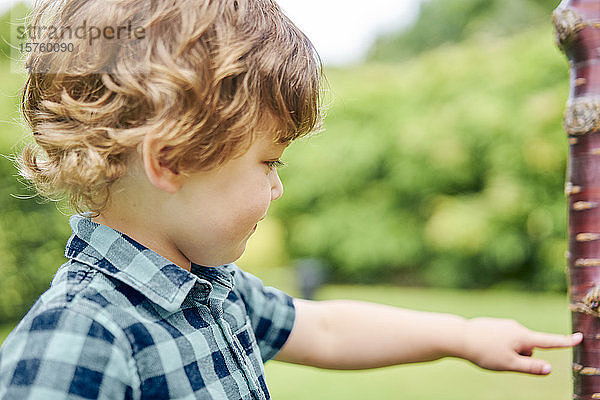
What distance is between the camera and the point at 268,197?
1.19m

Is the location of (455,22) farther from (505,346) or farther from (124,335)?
(124,335)

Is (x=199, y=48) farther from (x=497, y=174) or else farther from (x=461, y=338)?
(x=497, y=174)

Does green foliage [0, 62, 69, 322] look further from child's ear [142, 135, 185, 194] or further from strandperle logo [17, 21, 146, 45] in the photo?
child's ear [142, 135, 185, 194]

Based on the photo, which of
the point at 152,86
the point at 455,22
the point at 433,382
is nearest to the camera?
the point at 152,86

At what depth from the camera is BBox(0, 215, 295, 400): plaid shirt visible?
0.94 metres

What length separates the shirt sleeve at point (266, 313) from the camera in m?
1.48

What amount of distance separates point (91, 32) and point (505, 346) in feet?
3.41

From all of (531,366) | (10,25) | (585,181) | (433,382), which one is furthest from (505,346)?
(433,382)

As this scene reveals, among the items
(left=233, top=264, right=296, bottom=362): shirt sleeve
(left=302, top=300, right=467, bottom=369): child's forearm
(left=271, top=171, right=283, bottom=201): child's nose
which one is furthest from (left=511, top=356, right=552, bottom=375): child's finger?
(left=271, top=171, right=283, bottom=201): child's nose

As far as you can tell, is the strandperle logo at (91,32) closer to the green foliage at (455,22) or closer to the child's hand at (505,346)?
the child's hand at (505,346)

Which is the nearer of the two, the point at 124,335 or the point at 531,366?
the point at 124,335

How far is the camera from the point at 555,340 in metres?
1.34

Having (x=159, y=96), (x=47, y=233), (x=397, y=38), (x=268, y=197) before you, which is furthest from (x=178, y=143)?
(x=397, y=38)

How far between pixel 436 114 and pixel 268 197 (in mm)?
5996
